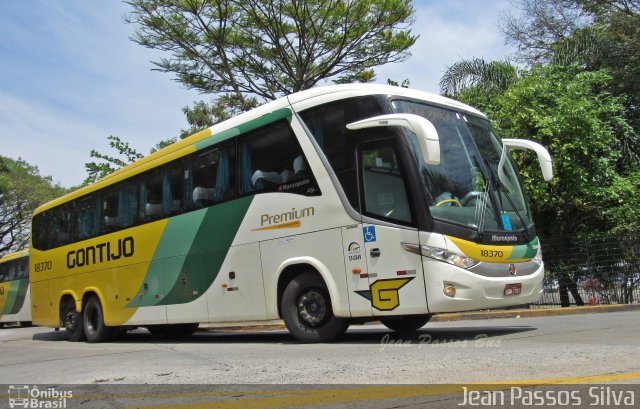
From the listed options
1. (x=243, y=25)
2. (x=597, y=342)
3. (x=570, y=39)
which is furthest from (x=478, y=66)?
(x=597, y=342)

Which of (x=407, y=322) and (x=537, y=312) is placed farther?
(x=537, y=312)

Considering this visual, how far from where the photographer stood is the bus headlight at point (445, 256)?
286 inches

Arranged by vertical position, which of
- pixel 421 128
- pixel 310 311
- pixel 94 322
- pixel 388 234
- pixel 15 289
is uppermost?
pixel 421 128

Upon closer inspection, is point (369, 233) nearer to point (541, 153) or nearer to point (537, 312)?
point (541, 153)

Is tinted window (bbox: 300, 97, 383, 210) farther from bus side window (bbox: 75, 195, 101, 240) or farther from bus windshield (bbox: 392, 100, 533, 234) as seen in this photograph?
bus side window (bbox: 75, 195, 101, 240)

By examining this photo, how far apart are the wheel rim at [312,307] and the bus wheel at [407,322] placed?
130cm

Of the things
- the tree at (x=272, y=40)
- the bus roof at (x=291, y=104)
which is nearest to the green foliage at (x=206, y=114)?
the tree at (x=272, y=40)

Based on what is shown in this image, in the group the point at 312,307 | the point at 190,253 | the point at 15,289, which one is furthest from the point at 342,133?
the point at 15,289

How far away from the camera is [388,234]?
25.1 feet

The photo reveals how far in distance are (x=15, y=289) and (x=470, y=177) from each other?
24.4 m

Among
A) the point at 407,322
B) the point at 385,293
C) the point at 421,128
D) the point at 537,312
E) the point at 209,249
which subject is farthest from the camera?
the point at 537,312

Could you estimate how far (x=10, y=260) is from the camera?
26.3m

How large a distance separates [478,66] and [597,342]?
14636mm

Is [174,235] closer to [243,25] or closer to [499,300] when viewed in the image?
[499,300]
